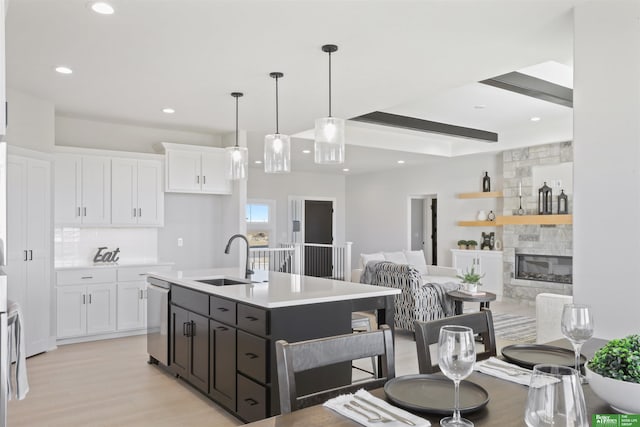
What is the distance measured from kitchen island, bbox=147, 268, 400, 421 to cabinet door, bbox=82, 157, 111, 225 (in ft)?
8.18

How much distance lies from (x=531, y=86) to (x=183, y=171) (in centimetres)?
444

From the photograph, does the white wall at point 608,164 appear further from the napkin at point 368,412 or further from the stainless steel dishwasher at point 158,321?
the stainless steel dishwasher at point 158,321

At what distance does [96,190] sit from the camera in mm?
5891

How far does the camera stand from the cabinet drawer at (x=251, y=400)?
115 inches

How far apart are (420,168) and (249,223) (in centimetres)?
410

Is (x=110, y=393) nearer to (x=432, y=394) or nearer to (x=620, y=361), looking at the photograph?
(x=432, y=394)

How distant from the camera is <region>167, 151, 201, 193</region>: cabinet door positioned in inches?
250

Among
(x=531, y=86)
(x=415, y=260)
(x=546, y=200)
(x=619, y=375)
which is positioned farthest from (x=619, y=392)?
(x=546, y=200)

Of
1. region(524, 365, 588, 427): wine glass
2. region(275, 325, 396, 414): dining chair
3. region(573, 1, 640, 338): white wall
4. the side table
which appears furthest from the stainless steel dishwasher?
region(524, 365, 588, 427): wine glass

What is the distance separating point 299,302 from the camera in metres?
2.99

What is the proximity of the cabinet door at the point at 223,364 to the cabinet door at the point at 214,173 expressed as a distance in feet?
11.2

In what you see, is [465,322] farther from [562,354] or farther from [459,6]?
[459,6]

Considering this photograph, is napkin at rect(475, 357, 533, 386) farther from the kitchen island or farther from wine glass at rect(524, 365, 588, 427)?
the kitchen island

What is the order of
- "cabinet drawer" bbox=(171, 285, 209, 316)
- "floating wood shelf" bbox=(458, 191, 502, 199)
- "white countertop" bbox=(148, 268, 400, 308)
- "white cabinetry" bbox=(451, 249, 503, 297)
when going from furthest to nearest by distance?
"floating wood shelf" bbox=(458, 191, 502, 199), "white cabinetry" bbox=(451, 249, 503, 297), "cabinet drawer" bbox=(171, 285, 209, 316), "white countertop" bbox=(148, 268, 400, 308)
